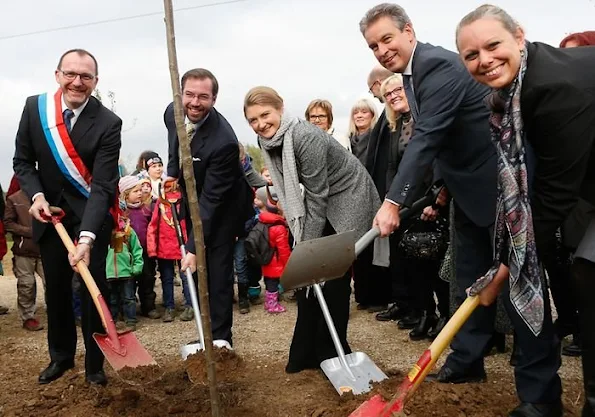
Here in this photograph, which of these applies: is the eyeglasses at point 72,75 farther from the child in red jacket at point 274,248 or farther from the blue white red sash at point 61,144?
the child in red jacket at point 274,248

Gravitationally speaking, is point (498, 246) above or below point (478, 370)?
above

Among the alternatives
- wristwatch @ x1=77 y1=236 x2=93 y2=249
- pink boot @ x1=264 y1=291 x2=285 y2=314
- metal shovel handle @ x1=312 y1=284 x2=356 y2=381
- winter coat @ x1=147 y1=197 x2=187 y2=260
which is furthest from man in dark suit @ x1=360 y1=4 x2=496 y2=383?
winter coat @ x1=147 y1=197 x2=187 y2=260

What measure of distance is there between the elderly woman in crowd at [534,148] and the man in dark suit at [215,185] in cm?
211

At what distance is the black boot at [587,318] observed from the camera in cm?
229

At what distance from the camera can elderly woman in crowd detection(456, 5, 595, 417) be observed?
210 cm

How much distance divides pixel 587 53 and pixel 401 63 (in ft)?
3.83

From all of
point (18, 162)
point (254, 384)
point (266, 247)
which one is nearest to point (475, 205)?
point (254, 384)

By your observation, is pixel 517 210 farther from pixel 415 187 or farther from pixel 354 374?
pixel 354 374

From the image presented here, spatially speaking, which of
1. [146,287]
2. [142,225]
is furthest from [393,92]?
[146,287]

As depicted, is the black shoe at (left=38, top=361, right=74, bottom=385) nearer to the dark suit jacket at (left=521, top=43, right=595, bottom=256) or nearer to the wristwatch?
the wristwatch

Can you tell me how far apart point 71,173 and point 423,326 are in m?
2.78

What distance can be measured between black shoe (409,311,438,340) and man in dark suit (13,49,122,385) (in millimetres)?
2288

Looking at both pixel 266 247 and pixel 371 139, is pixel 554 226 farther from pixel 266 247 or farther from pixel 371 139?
pixel 266 247

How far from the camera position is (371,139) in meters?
5.33
